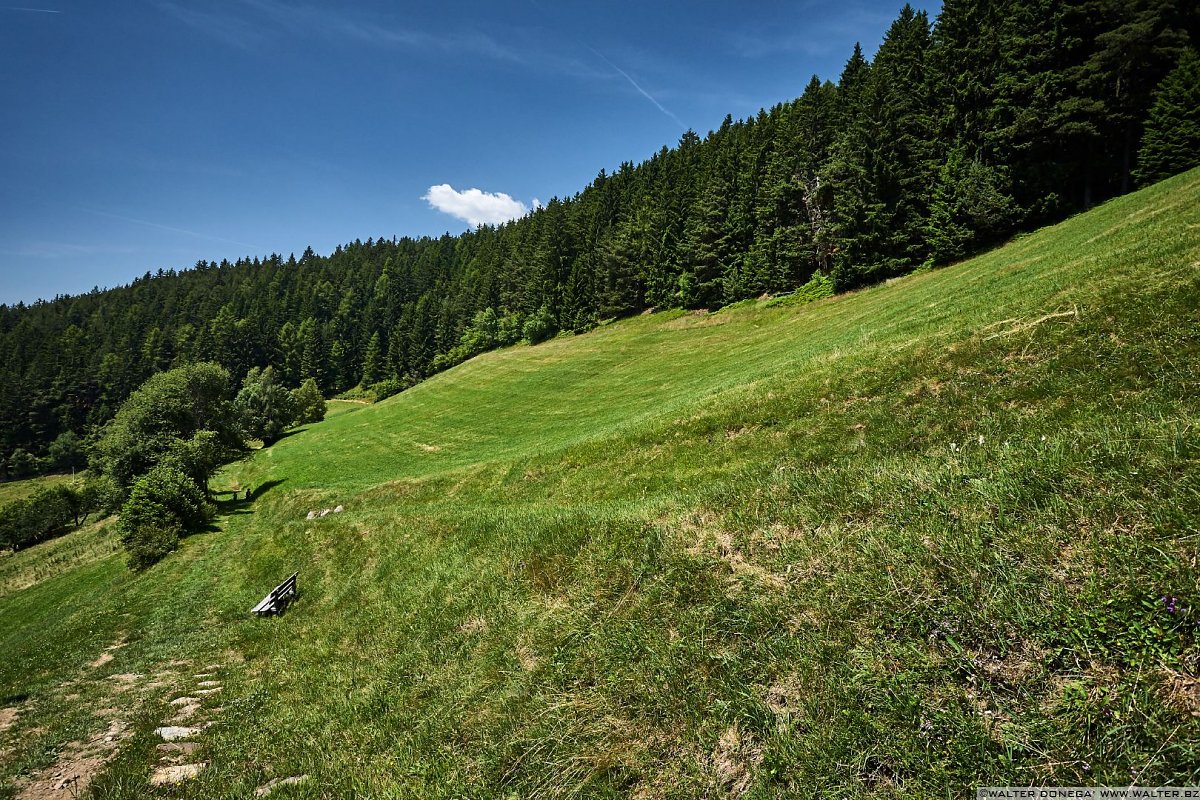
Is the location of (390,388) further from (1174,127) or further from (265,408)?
(1174,127)

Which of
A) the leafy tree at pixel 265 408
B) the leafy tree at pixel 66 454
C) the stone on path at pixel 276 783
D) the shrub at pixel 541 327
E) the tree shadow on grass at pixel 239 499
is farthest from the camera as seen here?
the leafy tree at pixel 66 454

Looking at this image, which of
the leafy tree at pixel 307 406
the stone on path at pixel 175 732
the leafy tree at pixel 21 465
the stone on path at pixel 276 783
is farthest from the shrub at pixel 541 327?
the leafy tree at pixel 21 465

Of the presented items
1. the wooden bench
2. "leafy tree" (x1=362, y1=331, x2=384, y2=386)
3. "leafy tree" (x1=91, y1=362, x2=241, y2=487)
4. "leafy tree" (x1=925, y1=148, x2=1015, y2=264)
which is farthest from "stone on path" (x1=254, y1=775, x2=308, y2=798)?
"leafy tree" (x1=362, y1=331, x2=384, y2=386)

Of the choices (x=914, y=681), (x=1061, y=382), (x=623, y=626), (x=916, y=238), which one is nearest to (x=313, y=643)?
(x=623, y=626)

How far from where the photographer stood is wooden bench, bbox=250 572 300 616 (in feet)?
46.9

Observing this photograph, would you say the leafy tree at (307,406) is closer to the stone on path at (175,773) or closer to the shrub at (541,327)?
the shrub at (541,327)

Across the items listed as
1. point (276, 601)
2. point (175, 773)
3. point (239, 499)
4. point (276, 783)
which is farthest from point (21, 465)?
point (276, 783)

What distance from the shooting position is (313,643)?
10.5 m

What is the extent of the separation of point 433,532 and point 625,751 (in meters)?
10.1

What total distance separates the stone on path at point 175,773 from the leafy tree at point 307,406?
293ft

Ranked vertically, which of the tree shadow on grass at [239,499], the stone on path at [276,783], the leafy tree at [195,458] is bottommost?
the tree shadow on grass at [239,499]

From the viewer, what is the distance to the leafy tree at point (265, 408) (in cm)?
7062

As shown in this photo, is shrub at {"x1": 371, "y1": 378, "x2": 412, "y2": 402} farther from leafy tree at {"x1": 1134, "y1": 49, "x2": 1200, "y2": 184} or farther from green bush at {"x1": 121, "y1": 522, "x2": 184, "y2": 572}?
leafy tree at {"x1": 1134, "y1": 49, "x2": 1200, "y2": 184}

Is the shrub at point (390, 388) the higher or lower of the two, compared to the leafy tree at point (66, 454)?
lower
